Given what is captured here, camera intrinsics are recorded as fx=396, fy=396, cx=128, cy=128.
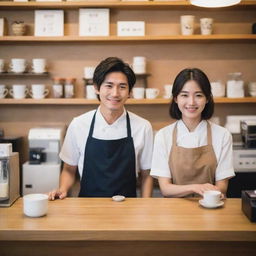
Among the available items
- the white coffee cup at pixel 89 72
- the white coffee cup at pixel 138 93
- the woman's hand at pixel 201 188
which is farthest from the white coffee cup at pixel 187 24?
the woman's hand at pixel 201 188

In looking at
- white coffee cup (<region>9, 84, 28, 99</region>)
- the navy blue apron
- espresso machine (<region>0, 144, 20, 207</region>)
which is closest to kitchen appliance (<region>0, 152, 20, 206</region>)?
espresso machine (<region>0, 144, 20, 207</region>)

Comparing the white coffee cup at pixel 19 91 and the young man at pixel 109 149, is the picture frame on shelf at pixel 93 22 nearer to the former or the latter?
the white coffee cup at pixel 19 91

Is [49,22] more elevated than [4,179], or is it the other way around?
[49,22]

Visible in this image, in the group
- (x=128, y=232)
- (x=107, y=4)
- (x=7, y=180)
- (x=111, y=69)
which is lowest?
(x=128, y=232)

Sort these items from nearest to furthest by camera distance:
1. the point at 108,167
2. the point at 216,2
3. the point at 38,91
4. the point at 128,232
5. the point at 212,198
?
the point at 128,232, the point at 212,198, the point at 216,2, the point at 108,167, the point at 38,91

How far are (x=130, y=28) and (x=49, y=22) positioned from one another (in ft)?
2.51

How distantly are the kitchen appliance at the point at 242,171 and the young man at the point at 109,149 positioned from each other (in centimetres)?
106

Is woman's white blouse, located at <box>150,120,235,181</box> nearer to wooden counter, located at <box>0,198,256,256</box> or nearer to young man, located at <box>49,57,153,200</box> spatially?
young man, located at <box>49,57,153,200</box>

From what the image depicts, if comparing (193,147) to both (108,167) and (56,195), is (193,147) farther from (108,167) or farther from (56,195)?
(56,195)

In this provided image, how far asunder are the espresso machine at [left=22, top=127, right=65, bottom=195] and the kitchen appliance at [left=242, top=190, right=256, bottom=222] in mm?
1925

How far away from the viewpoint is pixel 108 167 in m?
2.39

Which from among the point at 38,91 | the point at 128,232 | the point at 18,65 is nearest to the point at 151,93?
the point at 38,91

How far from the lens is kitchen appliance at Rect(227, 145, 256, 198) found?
322 centimetres

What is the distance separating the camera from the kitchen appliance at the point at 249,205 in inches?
62.8
